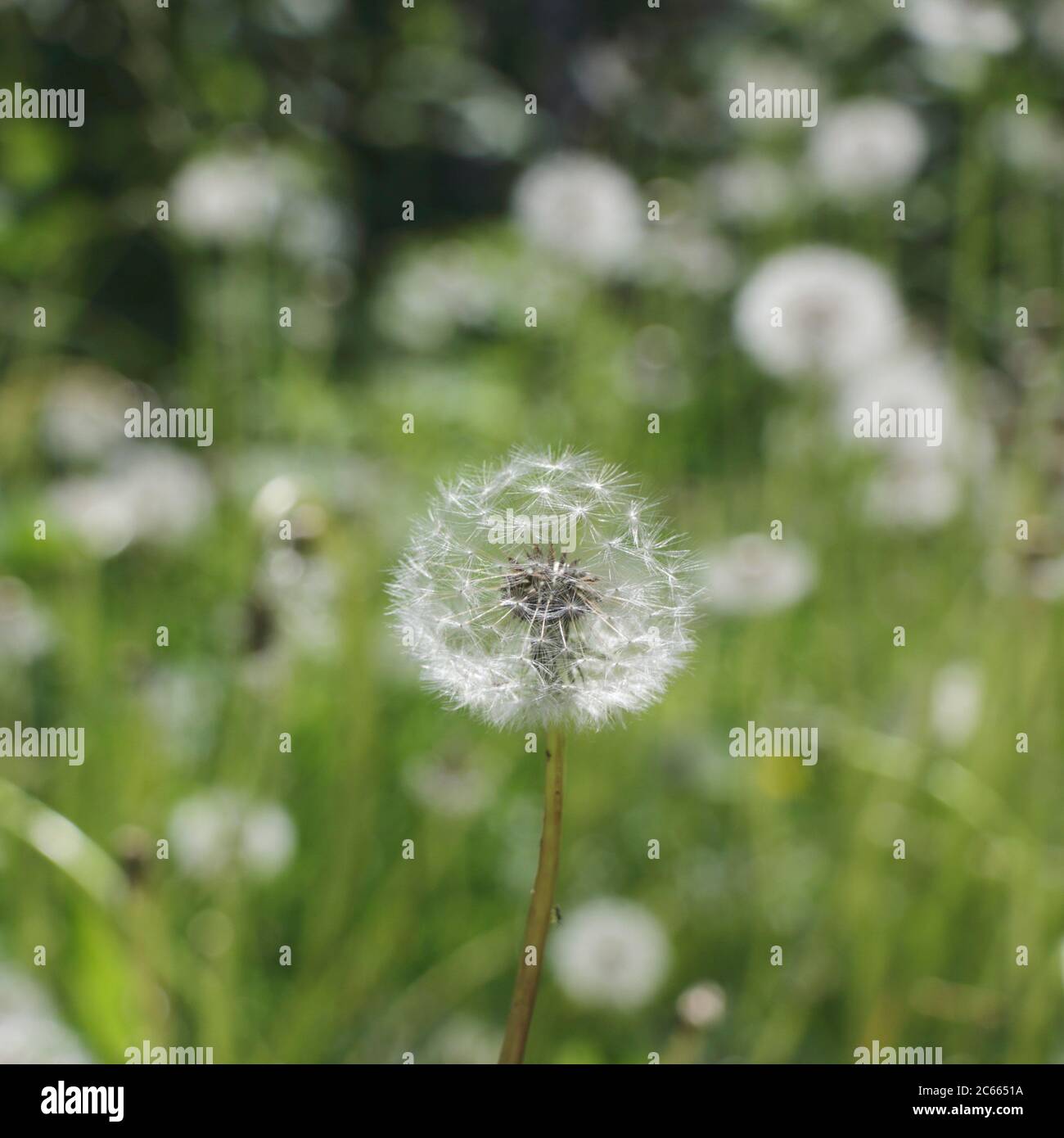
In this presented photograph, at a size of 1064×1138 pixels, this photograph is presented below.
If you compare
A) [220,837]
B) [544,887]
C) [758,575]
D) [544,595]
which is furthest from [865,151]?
[544,887]

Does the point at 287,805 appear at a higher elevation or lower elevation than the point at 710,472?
lower

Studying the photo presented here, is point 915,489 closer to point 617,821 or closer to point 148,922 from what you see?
point 617,821

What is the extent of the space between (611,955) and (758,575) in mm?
666

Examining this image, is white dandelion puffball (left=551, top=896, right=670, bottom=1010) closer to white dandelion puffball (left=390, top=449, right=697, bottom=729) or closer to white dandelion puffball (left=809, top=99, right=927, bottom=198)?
white dandelion puffball (left=390, top=449, right=697, bottom=729)

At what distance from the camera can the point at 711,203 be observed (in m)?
2.99

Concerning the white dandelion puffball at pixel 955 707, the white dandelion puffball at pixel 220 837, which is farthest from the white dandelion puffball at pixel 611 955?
the white dandelion puffball at pixel 955 707

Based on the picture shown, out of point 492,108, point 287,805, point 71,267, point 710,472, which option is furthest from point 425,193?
point 287,805

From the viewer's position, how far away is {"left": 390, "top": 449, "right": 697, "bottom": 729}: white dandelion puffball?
0.72 m

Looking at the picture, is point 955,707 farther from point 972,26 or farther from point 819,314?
point 972,26

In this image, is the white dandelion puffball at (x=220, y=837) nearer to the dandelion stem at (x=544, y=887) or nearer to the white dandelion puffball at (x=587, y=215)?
the dandelion stem at (x=544, y=887)

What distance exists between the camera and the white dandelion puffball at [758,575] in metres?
2.02

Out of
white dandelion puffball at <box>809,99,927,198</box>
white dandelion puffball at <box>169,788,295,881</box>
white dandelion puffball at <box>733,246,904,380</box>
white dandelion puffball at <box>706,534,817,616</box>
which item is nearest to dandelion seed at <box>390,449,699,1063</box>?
white dandelion puffball at <box>169,788,295,881</box>

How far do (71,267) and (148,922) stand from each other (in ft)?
7.89

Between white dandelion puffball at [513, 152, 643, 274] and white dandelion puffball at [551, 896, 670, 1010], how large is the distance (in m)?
1.51
